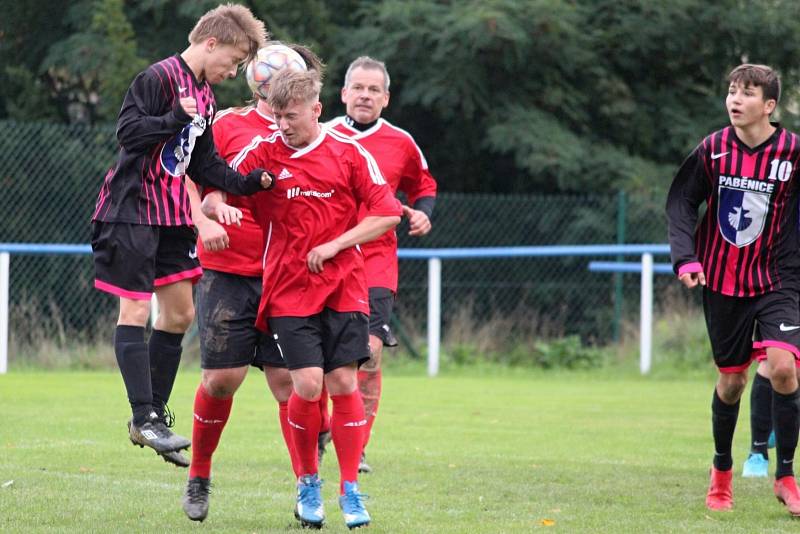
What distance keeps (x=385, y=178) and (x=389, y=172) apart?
0.98ft

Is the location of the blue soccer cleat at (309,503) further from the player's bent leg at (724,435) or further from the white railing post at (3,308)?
the white railing post at (3,308)

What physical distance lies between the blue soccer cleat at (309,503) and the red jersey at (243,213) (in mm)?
1048

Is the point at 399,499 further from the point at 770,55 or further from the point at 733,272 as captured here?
the point at 770,55

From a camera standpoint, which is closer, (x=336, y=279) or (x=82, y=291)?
(x=336, y=279)

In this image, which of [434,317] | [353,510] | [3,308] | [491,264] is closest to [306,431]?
[353,510]

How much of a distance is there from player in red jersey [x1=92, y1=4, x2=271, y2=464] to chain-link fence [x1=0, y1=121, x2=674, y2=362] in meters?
9.73

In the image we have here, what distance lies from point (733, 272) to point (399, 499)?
2006 millimetres

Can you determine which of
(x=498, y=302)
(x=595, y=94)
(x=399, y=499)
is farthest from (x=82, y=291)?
(x=399, y=499)

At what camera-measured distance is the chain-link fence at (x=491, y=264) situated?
15.8 metres

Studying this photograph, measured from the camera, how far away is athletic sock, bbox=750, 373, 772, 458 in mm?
7457

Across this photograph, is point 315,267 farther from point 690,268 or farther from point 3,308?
point 3,308

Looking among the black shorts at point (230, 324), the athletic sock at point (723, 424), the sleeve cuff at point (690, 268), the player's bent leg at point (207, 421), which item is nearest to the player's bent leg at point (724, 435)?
the athletic sock at point (723, 424)

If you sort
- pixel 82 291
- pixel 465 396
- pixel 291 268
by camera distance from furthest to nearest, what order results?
pixel 82 291
pixel 465 396
pixel 291 268

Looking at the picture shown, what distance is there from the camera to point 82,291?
15875 mm
